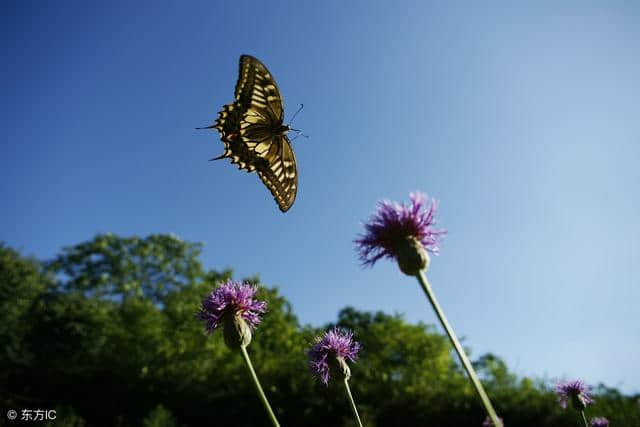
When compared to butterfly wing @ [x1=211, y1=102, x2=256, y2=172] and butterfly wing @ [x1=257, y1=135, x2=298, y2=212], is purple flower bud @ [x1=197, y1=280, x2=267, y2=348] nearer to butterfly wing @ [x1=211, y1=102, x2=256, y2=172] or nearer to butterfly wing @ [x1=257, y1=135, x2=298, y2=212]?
butterfly wing @ [x1=257, y1=135, x2=298, y2=212]

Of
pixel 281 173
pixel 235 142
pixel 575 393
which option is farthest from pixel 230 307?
pixel 575 393

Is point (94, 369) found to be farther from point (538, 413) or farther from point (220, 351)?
point (538, 413)

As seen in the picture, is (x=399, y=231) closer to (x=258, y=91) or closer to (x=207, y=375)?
(x=258, y=91)

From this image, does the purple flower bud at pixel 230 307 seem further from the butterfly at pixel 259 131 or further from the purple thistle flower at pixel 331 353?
the butterfly at pixel 259 131

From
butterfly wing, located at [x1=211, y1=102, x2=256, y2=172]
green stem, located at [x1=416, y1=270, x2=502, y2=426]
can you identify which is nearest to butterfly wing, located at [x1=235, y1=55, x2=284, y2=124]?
butterfly wing, located at [x1=211, y1=102, x2=256, y2=172]

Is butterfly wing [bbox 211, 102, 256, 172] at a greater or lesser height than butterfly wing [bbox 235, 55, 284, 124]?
lesser

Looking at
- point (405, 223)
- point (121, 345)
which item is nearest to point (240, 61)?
point (405, 223)

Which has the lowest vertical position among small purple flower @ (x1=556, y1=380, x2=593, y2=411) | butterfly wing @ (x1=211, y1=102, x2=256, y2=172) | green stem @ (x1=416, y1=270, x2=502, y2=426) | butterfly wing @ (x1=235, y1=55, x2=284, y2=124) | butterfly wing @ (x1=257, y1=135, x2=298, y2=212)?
small purple flower @ (x1=556, y1=380, x2=593, y2=411)

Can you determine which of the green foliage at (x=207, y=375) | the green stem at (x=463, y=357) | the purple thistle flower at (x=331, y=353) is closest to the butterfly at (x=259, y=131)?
the purple thistle flower at (x=331, y=353)
